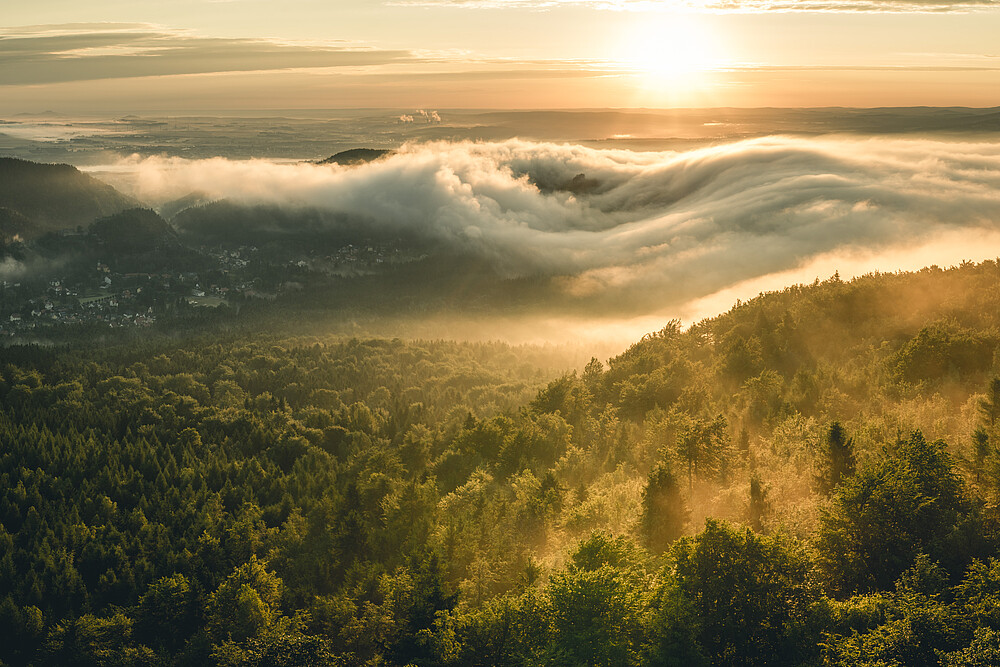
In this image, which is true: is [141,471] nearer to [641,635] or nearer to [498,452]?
[498,452]

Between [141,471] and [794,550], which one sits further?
[141,471]

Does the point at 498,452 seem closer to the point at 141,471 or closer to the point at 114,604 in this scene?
the point at 114,604

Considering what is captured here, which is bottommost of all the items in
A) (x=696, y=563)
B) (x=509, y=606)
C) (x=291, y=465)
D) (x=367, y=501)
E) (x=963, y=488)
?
(x=291, y=465)

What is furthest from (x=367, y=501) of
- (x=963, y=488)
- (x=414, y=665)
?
(x=963, y=488)

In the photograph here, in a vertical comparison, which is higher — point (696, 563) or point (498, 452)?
point (696, 563)

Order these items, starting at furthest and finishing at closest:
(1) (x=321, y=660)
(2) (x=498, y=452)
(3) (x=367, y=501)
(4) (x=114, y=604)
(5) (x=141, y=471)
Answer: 1. (5) (x=141, y=471)
2. (2) (x=498, y=452)
3. (3) (x=367, y=501)
4. (4) (x=114, y=604)
5. (1) (x=321, y=660)

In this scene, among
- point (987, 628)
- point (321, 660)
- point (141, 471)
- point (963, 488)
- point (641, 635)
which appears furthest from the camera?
point (141, 471)
